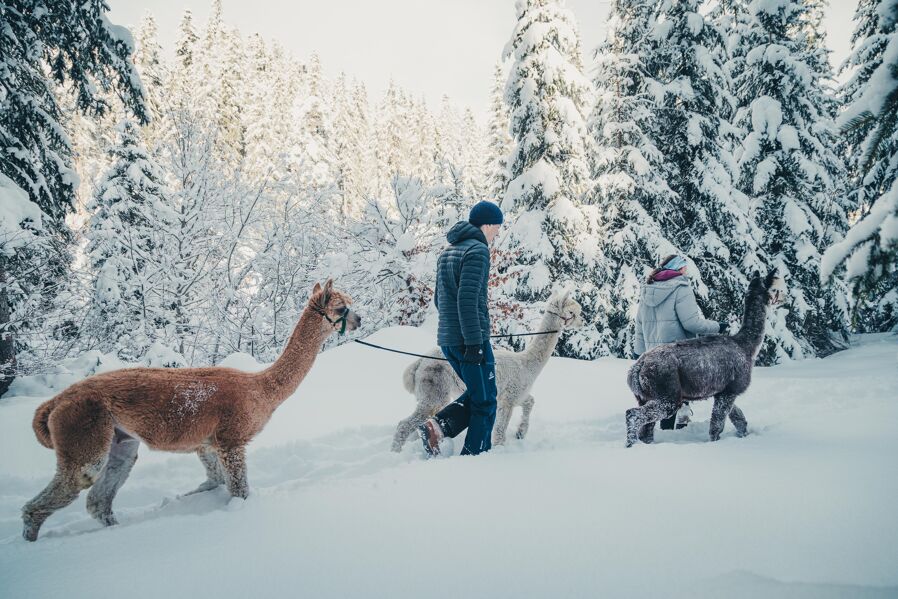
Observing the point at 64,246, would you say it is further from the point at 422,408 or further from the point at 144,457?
the point at 422,408

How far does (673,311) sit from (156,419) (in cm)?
502

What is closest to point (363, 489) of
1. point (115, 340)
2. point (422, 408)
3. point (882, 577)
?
point (422, 408)

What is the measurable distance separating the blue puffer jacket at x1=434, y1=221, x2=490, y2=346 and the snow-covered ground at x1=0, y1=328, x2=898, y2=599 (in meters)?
1.03

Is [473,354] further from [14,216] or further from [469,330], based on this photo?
[14,216]

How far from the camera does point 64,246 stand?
7.49 metres

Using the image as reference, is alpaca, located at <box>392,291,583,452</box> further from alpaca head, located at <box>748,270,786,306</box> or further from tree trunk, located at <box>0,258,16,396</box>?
tree trunk, located at <box>0,258,16,396</box>

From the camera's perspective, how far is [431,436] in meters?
3.93

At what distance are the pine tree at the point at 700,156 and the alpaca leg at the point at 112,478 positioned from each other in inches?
485

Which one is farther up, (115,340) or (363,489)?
(115,340)

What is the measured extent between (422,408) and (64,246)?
7.06 metres

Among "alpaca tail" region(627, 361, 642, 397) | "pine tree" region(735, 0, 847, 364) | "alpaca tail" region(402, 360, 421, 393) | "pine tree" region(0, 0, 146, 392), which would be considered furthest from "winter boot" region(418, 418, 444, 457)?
"pine tree" region(735, 0, 847, 364)

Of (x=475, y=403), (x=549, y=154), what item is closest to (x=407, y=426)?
(x=475, y=403)

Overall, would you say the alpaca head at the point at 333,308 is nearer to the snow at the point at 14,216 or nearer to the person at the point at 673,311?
the person at the point at 673,311

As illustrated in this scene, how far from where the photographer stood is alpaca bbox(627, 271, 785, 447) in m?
4.14
